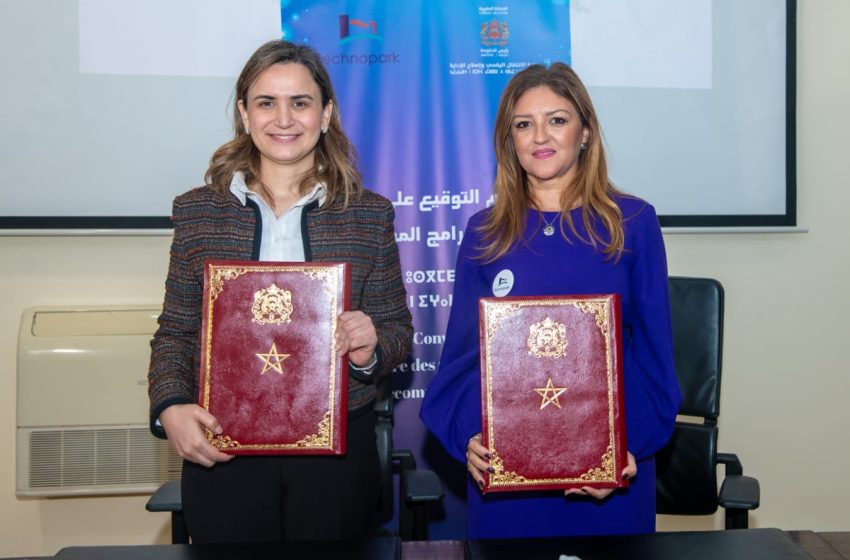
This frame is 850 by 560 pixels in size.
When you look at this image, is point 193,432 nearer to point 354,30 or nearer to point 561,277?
point 561,277

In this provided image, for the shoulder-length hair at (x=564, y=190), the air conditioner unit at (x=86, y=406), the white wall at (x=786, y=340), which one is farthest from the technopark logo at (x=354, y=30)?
the air conditioner unit at (x=86, y=406)

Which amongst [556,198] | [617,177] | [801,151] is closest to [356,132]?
[617,177]

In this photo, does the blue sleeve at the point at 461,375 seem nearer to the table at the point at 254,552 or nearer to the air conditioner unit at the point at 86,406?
the table at the point at 254,552

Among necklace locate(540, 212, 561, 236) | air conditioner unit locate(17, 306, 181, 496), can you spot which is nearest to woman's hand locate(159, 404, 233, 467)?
necklace locate(540, 212, 561, 236)

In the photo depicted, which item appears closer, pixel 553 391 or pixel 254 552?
pixel 254 552

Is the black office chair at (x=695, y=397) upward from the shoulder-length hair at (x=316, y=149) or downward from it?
downward

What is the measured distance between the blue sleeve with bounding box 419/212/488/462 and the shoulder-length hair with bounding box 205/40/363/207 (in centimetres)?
32

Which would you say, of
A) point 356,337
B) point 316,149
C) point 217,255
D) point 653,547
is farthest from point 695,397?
point 217,255

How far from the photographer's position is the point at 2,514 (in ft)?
9.80

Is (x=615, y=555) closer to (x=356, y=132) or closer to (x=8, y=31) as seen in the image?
(x=356, y=132)

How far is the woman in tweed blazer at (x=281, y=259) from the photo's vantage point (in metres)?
1.65

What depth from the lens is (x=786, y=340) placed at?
3178mm

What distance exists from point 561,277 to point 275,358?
64 cm

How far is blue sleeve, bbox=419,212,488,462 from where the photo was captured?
180 centimetres
